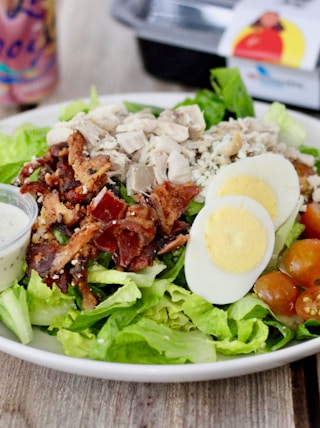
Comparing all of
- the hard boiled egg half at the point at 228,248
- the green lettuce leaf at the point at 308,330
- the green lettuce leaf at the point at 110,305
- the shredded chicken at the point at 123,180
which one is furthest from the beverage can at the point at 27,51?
the green lettuce leaf at the point at 308,330

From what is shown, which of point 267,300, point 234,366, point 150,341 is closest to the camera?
point 234,366

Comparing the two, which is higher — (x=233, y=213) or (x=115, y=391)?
(x=233, y=213)

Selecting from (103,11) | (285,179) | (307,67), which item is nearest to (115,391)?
(285,179)

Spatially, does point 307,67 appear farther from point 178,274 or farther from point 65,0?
point 65,0

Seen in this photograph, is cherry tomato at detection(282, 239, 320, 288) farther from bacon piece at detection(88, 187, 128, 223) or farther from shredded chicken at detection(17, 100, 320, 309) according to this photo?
bacon piece at detection(88, 187, 128, 223)

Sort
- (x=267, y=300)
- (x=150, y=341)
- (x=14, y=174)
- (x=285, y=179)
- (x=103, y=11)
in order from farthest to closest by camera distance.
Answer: (x=103, y=11) < (x=14, y=174) < (x=285, y=179) < (x=267, y=300) < (x=150, y=341)

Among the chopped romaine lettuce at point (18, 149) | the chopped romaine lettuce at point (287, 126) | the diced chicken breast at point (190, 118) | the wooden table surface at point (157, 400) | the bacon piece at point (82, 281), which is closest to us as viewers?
the wooden table surface at point (157, 400)

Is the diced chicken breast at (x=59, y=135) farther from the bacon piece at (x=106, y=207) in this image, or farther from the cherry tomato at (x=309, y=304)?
the cherry tomato at (x=309, y=304)
